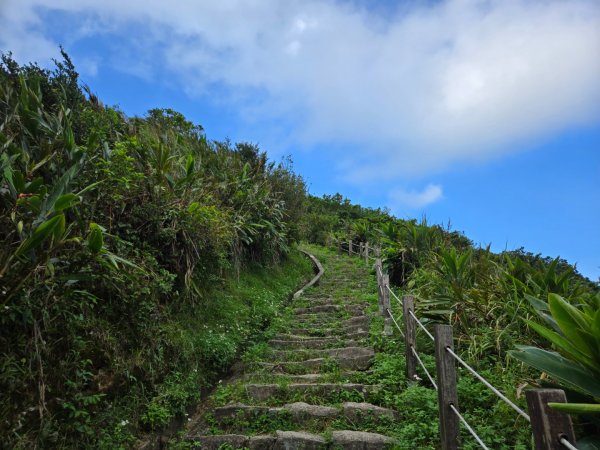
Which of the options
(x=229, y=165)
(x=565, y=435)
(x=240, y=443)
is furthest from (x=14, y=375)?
(x=229, y=165)

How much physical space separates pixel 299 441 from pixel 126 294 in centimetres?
229

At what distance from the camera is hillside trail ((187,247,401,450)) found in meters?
3.63

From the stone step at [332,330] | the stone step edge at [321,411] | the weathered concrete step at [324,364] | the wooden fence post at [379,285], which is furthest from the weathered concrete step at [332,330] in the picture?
the stone step edge at [321,411]

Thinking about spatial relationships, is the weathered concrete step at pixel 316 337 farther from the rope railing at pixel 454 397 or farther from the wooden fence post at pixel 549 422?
the wooden fence post at pixel 549 422

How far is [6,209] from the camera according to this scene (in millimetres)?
3266

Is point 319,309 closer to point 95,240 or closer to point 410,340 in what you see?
point 410,340

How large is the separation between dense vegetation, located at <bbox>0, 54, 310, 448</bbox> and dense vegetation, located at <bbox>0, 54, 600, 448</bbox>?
0.05 feet

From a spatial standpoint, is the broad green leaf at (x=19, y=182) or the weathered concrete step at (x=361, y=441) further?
the weathered concrete step at (x=361, y=441)

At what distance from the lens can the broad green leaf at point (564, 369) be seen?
2246 mm

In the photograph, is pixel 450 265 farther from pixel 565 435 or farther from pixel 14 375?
pixel 14 375

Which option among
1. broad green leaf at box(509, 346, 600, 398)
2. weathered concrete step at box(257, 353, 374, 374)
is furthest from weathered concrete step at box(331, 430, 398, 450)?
weathered concrete step at box(257, 353, 374, 374)

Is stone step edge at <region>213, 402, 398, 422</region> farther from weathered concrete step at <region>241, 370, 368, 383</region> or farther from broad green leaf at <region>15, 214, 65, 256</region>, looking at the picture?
broad green leaf at <region>15, 214, 65, 256</region>

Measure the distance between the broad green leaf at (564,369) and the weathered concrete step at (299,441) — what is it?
154 cm

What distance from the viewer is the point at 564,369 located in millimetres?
2346
